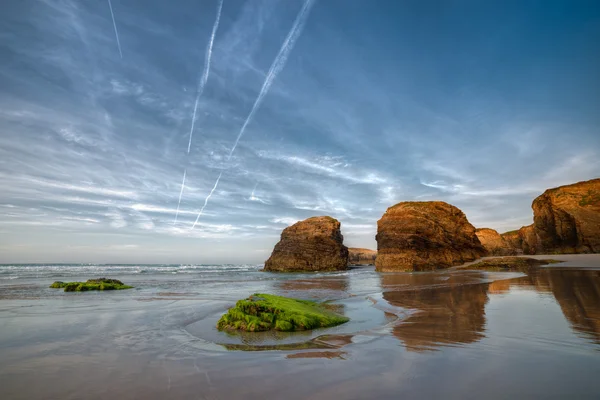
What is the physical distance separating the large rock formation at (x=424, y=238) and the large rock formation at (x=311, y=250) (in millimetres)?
16485

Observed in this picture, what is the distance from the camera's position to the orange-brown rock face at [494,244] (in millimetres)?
73062

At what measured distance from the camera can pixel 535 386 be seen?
3266 millimetres

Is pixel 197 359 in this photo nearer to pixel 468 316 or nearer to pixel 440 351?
pixel 440 351

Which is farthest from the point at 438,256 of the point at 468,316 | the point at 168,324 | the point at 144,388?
the point at 144,388

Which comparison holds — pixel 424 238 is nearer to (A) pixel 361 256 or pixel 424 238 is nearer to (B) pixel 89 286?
(B) pixel 89 286

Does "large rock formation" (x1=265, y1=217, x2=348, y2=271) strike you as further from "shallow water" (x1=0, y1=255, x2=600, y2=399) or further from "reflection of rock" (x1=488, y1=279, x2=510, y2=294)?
"shallow water" (x1=0, y1=255, x2=600, y2=399)

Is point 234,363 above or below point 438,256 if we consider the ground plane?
below

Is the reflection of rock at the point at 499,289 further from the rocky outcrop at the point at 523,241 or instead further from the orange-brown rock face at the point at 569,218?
the rocky outcrop at the point at 523,241

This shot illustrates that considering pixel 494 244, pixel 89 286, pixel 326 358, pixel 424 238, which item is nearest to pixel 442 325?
pixel 326 358

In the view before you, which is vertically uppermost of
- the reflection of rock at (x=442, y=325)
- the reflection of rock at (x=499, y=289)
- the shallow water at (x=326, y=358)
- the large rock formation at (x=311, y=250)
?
the large rock formation at (x=311, y=250)

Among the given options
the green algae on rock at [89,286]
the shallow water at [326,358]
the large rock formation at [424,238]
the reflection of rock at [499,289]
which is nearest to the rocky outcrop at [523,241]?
the large rock formation at [424,238]

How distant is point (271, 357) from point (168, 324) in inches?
181

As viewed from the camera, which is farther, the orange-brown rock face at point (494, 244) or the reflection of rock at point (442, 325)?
the orange-brown rock face at point (494, 244)

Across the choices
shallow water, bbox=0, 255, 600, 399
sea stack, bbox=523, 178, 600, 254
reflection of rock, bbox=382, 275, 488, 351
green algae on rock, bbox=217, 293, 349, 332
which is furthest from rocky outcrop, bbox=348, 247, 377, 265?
shallow water, bbox=0, 255, 600, 399
